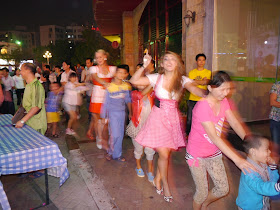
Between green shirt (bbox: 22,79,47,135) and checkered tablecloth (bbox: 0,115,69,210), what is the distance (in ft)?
2.08

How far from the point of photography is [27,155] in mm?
2609

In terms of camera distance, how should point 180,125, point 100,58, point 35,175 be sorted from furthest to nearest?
point 100,58 → point 35,175 → point 180,125

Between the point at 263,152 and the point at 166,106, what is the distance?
1254 mm

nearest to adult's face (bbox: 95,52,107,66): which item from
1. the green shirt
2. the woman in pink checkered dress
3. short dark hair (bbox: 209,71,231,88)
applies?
the green shirt

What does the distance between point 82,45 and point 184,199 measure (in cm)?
3724

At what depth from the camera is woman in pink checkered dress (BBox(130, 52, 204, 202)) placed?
3.04m

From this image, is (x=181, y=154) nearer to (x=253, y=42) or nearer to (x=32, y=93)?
(x=32, y=93)

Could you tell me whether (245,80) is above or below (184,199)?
above

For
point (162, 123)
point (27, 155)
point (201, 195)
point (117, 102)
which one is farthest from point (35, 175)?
point (201, 195)

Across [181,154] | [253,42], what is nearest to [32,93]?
[181,154]

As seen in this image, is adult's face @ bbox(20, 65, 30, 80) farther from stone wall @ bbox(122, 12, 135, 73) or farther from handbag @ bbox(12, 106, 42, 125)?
stone wall @ bbox(122, 12, 135, 73)

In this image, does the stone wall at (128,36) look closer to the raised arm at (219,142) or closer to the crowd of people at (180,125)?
the crowd of people at (180,125)

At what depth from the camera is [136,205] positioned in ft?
10.5

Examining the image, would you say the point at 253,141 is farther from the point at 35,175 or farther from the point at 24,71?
the point at 35,175
